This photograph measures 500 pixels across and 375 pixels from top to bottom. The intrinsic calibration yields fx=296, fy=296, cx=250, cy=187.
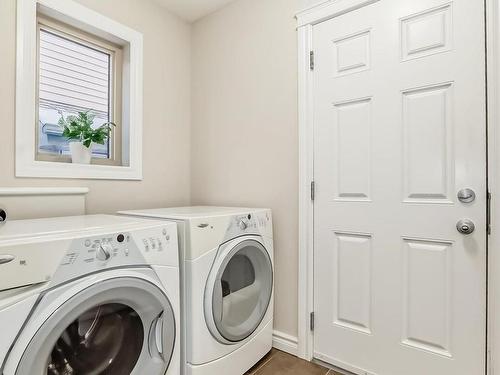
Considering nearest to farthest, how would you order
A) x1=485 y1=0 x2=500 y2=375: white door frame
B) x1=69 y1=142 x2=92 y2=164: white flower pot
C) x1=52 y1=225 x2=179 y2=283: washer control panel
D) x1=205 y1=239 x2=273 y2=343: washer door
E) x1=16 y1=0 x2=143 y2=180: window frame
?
x1=52 y1=225 x2=179 y2=283: washer control panel
x1=485 y1=0 x2=500 y2=375: white door frame
x1=205 y1=239 x2=273 y2=343: washer door
x1=16 y1=0 x2=143 y2=180: window frame
x1=69 y1=142 x2=92 y2=164: white flower pot

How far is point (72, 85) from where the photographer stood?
1.91m

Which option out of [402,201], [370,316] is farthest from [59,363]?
[402,201]

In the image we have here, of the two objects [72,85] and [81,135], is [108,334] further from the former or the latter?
[72,85]

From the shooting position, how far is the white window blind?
1790 mm

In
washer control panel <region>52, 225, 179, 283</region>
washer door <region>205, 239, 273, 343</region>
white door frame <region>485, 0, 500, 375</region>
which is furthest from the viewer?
washer door <region>205, 239, 273, 343</region>

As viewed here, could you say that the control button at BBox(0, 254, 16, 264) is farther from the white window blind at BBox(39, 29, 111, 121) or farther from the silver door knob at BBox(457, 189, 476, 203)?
the silver door knob at BBox(457, 189, 476, 203)

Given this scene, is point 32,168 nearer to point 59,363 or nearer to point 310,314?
point 59,363

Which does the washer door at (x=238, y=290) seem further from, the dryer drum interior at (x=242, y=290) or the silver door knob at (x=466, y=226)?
the silver door knob at (x=466, y=226)

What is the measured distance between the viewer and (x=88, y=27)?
1814mm

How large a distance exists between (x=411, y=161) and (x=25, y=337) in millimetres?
1601

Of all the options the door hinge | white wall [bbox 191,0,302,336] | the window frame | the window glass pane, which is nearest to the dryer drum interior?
white wall [bbox 191,0,302,336]

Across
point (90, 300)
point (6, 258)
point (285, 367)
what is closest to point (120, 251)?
point (90, 300)

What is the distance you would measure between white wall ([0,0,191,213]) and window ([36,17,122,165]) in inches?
8.3

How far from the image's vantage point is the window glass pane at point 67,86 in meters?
1.78
